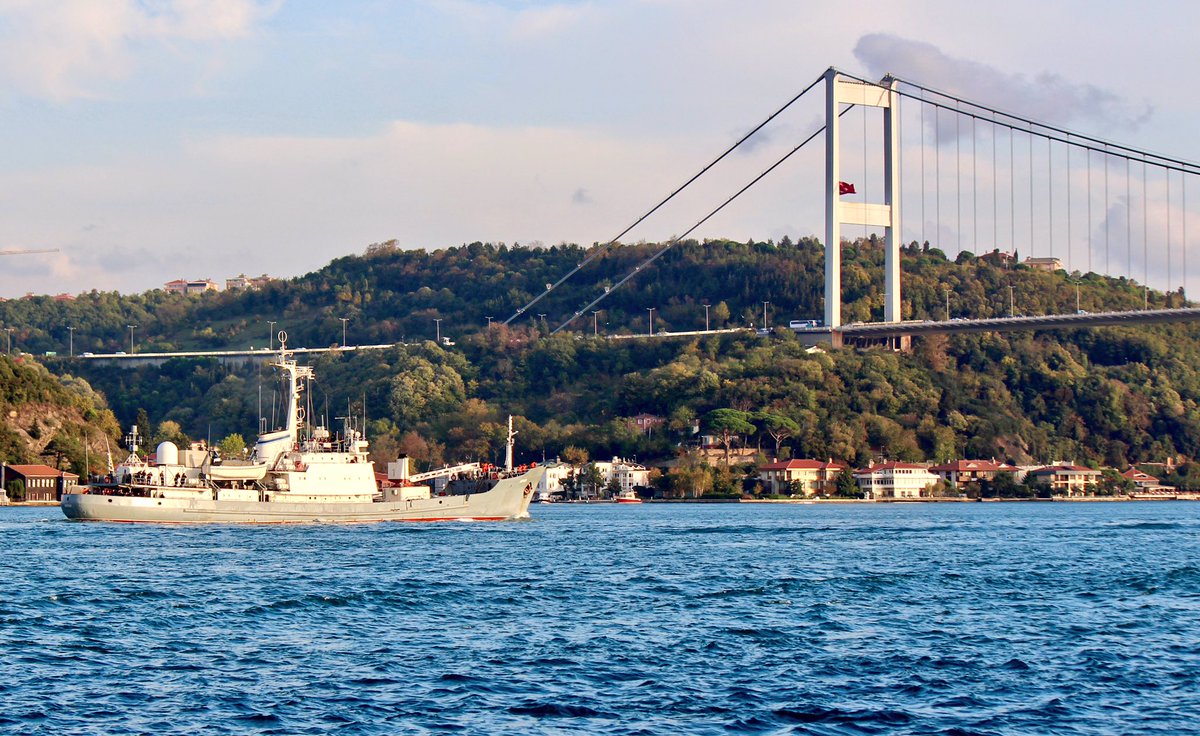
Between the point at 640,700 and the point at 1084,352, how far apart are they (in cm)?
11997

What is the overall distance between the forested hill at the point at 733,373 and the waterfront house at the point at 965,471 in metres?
2.45

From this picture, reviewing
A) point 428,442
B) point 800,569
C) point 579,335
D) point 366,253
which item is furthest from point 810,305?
point 800,569

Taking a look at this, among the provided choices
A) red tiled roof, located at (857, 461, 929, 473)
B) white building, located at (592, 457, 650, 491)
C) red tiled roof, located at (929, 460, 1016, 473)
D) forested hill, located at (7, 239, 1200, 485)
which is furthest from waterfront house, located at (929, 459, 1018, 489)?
white building, located at (592, 457, 650, 491)

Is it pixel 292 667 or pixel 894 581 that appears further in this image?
pixel 894 581

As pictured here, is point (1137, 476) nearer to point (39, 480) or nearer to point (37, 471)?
point (39, 480)

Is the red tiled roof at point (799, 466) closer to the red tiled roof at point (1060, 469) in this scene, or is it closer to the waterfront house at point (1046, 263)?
the red tiled roof at point (1060, 469)

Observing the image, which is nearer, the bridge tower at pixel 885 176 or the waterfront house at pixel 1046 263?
the bridge tower at pixel 885 176

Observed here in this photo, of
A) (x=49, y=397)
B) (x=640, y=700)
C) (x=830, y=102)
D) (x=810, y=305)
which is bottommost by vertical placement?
(x=640, y=700)

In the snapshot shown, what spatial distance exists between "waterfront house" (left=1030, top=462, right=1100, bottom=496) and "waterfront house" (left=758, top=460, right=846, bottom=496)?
15037 millimetres

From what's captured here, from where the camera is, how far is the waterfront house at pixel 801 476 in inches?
4129

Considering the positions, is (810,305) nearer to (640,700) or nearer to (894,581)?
(894,581)

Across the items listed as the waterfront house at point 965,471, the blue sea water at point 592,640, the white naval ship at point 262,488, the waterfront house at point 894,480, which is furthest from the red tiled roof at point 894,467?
the blue sea water at point 592,640

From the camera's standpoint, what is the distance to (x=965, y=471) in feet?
362

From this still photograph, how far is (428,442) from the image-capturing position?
383ft
